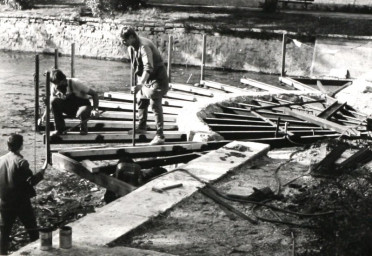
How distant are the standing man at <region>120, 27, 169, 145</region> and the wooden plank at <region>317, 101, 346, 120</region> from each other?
179 inches

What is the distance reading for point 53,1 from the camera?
32406 mm

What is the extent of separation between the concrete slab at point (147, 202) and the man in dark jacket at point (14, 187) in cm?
145

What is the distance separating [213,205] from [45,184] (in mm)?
5564

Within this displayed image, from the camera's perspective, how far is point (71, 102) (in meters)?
10.8

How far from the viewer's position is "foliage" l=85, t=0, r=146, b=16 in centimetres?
2839

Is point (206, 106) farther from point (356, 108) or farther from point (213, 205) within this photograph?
point (213, 205)

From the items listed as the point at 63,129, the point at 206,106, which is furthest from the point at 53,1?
the point at 63,129

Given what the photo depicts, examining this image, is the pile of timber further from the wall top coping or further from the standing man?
the wall top coping

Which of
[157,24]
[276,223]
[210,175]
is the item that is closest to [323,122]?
[210,175]

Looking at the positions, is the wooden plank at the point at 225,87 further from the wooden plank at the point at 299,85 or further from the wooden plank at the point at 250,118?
the wooden plank at the point at 250,118

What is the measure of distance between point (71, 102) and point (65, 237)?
5.20 metres

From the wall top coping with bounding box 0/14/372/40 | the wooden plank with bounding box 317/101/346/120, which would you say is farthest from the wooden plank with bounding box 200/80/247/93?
the wall top coping with bounding box 0/14/372/40

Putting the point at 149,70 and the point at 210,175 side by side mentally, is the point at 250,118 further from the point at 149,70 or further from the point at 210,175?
the point at 210,175

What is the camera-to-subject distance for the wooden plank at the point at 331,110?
13711mm
